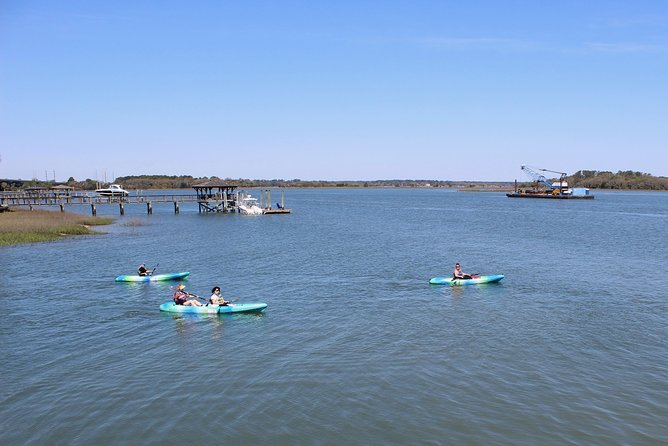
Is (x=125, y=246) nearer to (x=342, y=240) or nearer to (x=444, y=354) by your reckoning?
(x=342, y=240)

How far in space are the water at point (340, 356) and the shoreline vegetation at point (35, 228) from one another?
12.7 m

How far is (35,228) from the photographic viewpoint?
60125mm

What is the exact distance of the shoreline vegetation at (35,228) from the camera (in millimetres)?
55188

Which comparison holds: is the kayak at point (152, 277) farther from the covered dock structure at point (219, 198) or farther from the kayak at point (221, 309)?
the covered dock structure at point (219, 198)

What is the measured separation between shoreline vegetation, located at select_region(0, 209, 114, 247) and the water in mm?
12697

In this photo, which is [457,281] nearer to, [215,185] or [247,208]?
[247,208]

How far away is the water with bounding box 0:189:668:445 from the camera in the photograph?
52.8 ft

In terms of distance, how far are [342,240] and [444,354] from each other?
39776 mm

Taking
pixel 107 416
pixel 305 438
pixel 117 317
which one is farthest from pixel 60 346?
pixel 305 438

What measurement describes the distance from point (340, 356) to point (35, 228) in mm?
51703

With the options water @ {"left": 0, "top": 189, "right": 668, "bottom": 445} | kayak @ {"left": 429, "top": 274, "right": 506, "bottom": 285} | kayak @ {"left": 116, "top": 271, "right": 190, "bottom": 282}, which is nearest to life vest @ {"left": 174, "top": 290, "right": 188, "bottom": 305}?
water @ {"left": 0, "top": 189, "right": 668, "bottom": 445}

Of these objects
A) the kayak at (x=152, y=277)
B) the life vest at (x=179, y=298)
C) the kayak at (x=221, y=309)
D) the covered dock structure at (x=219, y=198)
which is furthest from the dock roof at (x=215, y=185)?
the kayak at (x=221, y=309)

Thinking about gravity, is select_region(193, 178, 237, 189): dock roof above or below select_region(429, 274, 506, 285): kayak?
above

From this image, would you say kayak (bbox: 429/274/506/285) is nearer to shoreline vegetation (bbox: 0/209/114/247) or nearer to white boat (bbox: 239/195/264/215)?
shoreline vegetation (bbox: 0/209/114/247)
